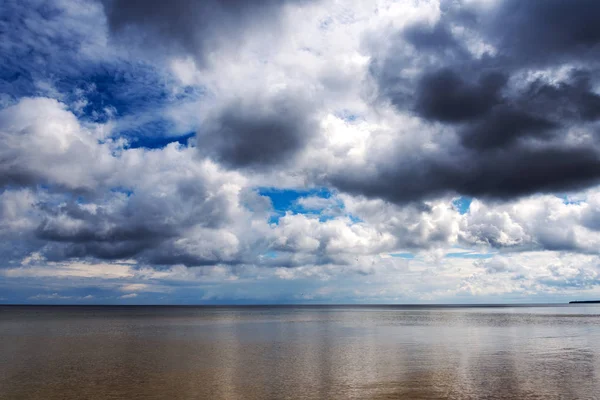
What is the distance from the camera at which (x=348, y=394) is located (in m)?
30.4

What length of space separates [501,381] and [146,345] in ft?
151

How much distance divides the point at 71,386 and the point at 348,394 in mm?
20607

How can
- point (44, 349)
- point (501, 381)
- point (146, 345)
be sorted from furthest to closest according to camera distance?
1. point (146, 345)
2. point (44, 349)
3. point (501, 381)

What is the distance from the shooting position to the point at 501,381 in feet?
114

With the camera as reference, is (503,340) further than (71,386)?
Yes

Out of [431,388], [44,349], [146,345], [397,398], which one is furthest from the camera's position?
[146,345]

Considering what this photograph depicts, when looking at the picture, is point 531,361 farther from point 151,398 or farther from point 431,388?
point 151,398

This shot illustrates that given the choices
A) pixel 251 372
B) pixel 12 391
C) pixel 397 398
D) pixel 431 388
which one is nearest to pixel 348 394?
pixel 397 398

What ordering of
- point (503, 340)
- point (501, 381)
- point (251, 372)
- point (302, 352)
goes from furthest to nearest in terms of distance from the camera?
point (503, 340)
point (302, 352)
point (251, 372)
point (501, 381)

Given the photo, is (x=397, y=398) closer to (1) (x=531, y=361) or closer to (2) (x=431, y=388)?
(2) (x=431, y=388)

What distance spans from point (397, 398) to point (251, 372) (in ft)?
49.7

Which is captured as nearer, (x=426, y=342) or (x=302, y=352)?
(x=302, y=352)

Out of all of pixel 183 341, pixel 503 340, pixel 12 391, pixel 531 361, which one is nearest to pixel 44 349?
pixel 183 341

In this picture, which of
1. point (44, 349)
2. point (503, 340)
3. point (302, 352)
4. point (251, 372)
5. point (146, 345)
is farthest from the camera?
point (503, 340)
